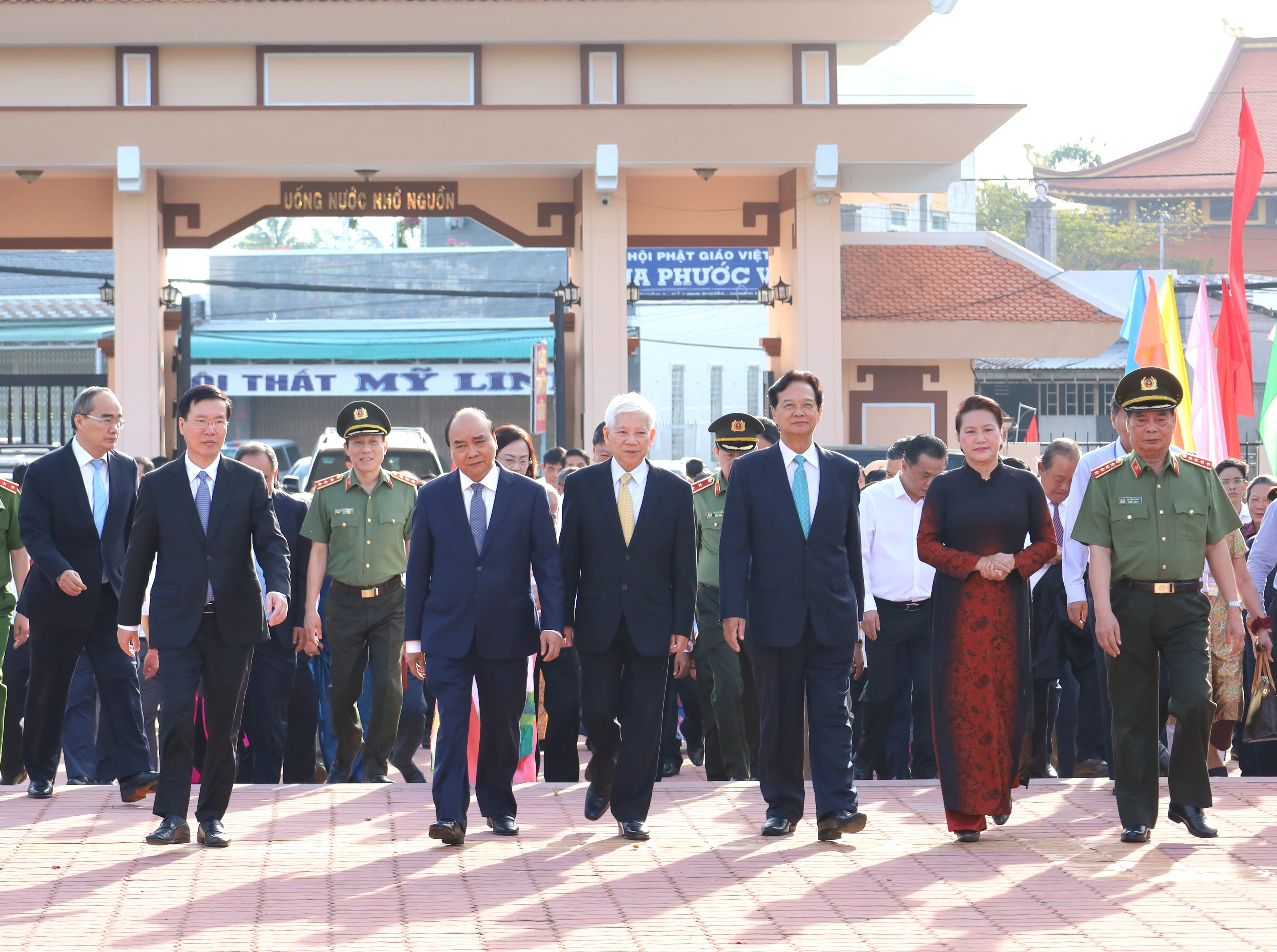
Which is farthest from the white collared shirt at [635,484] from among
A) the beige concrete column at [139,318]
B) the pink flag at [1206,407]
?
the beige concrete column at [139,318]

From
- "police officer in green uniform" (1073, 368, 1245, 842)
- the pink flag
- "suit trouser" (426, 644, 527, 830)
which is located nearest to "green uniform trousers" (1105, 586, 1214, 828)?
"police officer in green uniform" (1073, 368, 1245, 842)

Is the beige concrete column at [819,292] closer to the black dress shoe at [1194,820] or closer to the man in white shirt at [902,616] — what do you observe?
the man in white shirt at [902,616]

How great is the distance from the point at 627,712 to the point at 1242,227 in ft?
33.3

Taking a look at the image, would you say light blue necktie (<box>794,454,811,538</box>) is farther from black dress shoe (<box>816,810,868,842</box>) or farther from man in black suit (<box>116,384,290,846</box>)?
man in black suit (<box>116,384,290,846</box>)

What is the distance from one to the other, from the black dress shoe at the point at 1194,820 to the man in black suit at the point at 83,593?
5.08 meters

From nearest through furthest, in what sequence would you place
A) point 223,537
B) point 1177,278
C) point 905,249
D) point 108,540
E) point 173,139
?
point 223,537 → point 108,540 → point 173,139 → point 905,249 → point 1177,278

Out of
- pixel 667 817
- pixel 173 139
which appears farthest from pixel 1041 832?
pixel 173 139

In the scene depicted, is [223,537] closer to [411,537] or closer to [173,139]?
[411,537]

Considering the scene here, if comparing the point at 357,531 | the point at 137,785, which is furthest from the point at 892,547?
the point at 137,785

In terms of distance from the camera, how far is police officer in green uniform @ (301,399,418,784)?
914 cm

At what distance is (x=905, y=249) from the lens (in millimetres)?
25719

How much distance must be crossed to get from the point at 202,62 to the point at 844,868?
18.5 m

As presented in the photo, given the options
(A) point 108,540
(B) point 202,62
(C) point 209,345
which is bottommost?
(A) point 108,540

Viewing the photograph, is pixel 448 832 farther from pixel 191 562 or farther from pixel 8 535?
pixel 8 535
